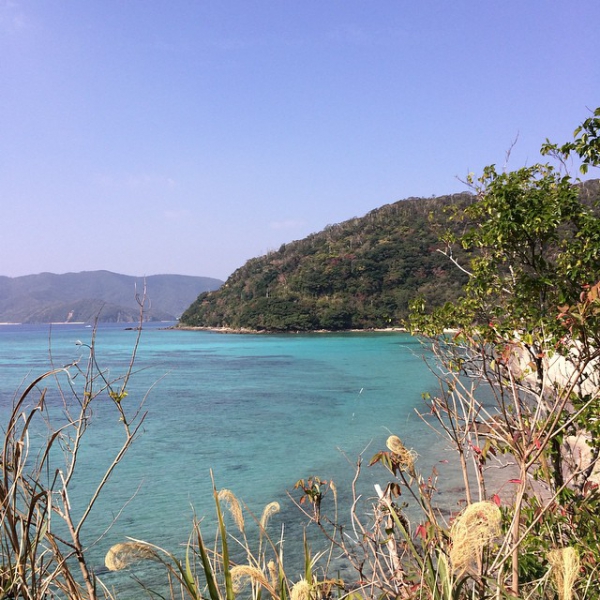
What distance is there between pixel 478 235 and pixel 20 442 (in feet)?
14.9

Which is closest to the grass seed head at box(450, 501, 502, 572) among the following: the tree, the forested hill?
the tree

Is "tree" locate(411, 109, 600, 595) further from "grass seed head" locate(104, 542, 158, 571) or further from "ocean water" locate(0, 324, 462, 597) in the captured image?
"grass seed head" locate(104, 542, 158, 571)

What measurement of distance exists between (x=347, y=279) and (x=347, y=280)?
30 centimetres

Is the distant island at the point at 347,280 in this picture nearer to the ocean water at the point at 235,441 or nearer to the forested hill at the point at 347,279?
the forested hill at the point at 347,279

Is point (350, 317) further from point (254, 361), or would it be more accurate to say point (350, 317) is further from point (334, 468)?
point (334, 468)

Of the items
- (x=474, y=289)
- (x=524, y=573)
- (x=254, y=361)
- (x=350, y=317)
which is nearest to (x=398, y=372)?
(x=254, y=361)

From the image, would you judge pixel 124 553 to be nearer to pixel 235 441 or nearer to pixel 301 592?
pixel 301 592

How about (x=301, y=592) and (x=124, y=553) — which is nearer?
(x=301, y=592)

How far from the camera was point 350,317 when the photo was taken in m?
80.0

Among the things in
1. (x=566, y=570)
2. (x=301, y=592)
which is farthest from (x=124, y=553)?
(x=566, y=570)

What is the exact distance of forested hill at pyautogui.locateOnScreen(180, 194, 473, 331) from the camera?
253 ft

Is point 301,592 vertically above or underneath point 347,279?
underneath

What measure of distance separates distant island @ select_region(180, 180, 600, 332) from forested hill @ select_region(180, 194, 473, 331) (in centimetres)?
14

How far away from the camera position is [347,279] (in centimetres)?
8444
